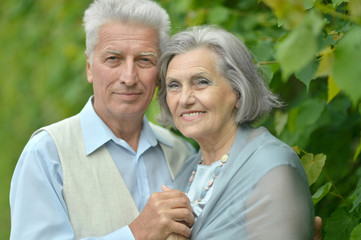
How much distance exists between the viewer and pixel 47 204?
A: 2.43 m

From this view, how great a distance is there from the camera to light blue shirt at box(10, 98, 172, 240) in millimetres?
2400

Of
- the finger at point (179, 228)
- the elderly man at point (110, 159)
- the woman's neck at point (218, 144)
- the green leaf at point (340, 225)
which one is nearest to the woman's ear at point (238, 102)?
the woman's neck at point (218, 144)

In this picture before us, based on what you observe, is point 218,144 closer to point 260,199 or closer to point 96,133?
point 260,199

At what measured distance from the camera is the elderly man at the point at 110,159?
2.40 metres

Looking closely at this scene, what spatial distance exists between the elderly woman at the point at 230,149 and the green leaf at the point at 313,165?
12.2 inches

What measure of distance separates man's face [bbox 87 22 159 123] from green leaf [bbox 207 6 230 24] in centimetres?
99

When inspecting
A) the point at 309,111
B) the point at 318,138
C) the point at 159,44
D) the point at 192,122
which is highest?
the point at 159,44

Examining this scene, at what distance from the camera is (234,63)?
244 centimetres

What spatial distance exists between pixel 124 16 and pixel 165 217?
3.89ft

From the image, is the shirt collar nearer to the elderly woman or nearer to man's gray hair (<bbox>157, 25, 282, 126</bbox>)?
the elderly woman

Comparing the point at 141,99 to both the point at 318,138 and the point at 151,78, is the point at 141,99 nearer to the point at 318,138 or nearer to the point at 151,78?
the point at 151,78

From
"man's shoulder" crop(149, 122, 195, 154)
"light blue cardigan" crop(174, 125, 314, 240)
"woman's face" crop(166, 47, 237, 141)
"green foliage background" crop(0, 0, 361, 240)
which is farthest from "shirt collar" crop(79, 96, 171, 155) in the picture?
"light blue cardigan" crop(174, 125, 314, 240)

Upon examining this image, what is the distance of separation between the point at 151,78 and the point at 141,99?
138 millimetres

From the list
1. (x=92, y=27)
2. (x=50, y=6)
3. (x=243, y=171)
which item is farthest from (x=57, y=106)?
(x=243, y=171)
